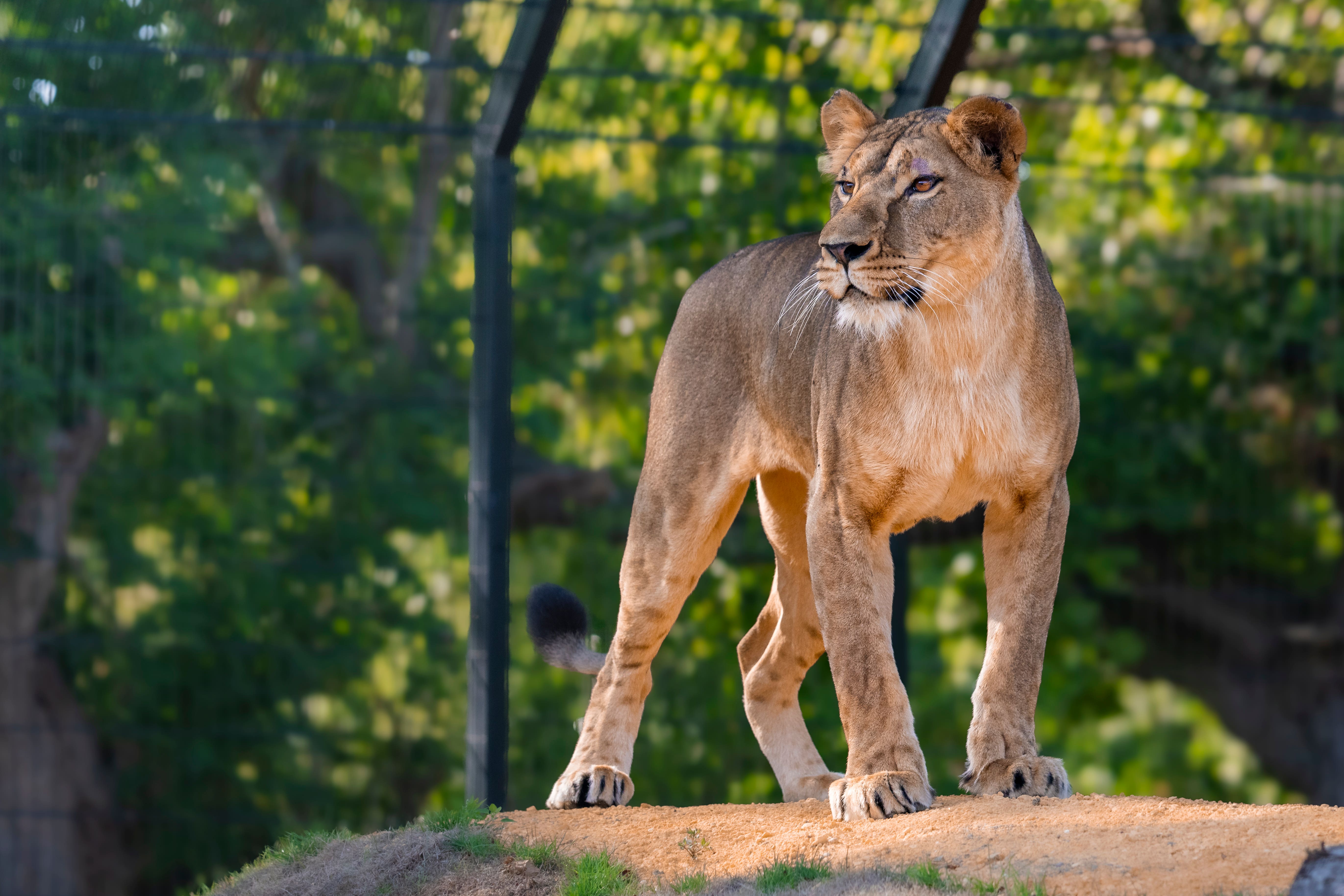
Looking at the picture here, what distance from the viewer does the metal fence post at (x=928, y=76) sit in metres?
4.81

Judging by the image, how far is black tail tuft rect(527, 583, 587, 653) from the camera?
5113 millimetres

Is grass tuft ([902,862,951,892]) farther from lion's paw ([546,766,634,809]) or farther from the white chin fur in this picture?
lion's paw ([546,766,634,809])

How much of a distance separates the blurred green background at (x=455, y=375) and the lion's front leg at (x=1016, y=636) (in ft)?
7.95

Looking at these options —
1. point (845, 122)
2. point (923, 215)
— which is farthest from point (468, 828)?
point (845, 122)

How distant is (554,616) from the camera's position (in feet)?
16.8

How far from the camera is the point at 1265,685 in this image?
27.9 ft

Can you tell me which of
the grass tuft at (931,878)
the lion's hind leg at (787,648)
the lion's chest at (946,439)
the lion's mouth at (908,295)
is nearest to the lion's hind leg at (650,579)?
the lion's hind leg at (787,648)

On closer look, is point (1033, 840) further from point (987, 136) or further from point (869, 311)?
point (987, 136)

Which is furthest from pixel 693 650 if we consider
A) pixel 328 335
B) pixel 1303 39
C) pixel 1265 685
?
pixel 1303 39

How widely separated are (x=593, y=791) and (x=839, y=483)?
48.1 inches

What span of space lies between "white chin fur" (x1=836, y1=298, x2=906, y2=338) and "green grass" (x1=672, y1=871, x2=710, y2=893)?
1.36 m

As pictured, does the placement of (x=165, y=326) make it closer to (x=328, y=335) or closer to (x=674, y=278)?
(x=328, y=335)

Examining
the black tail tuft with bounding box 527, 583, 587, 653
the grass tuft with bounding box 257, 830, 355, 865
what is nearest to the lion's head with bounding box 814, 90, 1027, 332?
the black tail tuft with bounding box 527, 583, 587, 653

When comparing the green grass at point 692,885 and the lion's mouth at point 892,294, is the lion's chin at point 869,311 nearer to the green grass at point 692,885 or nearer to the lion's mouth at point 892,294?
the lion's mouth at point 892,294
